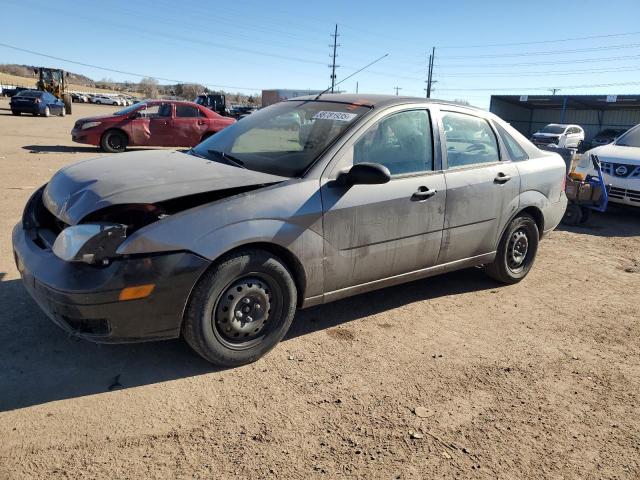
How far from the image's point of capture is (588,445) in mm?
2748

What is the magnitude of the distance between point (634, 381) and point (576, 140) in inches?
1149

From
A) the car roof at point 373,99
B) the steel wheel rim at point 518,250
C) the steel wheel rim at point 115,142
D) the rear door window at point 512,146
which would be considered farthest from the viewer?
the steel wheel rim at point 115,142

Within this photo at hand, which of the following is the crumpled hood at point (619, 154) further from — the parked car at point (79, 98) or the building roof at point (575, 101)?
the parked car at point (79, 98)

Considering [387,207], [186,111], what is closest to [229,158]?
[387,207]

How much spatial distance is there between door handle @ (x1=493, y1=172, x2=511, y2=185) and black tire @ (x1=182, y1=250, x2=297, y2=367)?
224 cm

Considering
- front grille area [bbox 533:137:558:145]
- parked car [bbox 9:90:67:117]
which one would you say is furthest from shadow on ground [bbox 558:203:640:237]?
parked car [bbox 9:90:67:117]

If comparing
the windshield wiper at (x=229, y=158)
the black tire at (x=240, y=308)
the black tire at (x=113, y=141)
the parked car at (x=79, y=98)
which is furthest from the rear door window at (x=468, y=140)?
the parked car at (x=79, y=98)

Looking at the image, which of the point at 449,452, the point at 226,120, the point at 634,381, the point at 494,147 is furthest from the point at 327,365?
the point at 226,120

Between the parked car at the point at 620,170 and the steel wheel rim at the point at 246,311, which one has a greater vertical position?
the parked car at the point at 620,170

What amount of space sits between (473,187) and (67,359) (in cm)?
331

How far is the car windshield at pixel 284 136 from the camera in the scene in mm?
3635

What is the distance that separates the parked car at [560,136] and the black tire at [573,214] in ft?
66.3

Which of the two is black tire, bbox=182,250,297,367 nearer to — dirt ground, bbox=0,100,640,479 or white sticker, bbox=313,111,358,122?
dirt ground, bbox=0,100,640,479

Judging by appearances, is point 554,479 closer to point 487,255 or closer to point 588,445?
point 588,445
